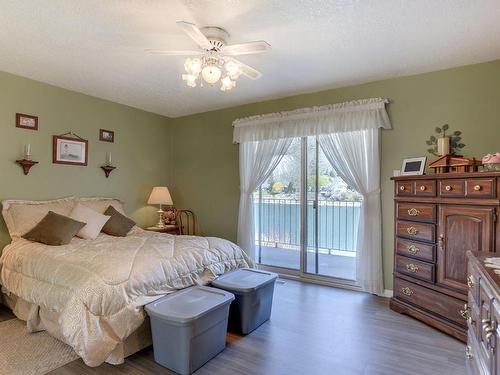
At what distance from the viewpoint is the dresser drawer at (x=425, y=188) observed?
272 centimetres

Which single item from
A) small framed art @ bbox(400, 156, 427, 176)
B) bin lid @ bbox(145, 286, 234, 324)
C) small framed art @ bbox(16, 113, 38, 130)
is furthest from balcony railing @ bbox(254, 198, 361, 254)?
small framed art @ bbox(16, 113, 38, 130)

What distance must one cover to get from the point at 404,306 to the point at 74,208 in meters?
3.77

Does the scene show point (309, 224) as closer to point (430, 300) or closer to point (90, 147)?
point (430, 300)

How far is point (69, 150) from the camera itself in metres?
3.98

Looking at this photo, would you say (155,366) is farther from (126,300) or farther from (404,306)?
(404,306)

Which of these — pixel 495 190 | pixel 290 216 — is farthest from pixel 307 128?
pixel 495 190

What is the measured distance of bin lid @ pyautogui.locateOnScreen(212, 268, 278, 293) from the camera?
259cm

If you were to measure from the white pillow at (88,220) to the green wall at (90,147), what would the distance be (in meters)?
0.54

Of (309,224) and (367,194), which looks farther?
(309,224)

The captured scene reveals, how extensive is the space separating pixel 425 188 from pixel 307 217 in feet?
5.37

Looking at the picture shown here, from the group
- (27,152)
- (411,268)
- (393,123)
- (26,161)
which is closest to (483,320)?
(411,268)

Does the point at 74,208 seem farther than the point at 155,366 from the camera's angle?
Yes

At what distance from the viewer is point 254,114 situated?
4535mm

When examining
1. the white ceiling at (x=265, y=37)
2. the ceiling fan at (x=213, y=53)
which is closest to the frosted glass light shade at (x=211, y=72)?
the ceiling fan at (x=213, y=53)
